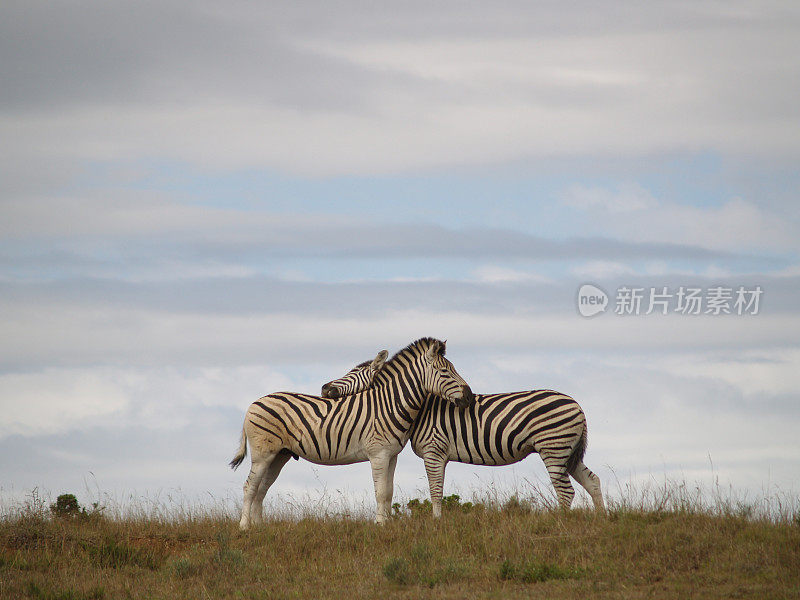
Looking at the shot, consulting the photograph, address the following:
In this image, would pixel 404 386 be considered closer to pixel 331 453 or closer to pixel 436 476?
pixel 436 476

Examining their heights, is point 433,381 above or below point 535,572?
above

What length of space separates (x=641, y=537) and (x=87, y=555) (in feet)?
31.0

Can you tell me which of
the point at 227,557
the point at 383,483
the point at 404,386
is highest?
the point at 404,386

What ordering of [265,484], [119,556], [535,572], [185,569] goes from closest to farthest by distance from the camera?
1. [535,572]
2. [185,569]
3. [119,556]
4. [265,484]

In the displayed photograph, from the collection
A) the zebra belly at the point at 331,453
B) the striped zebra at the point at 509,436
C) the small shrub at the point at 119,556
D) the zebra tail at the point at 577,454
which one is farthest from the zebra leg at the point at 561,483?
the small shrub at the point at 119,556

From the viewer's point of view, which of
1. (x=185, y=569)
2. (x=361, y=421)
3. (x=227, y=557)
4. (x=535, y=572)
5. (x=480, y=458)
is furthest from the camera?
(x=361, y=421)

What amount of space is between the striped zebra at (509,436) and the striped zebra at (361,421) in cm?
40

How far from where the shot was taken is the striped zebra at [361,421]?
17266 mm

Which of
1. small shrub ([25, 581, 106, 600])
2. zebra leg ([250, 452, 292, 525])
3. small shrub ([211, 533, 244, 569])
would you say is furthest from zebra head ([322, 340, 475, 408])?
small shrub ([25, 581, 106, 600])

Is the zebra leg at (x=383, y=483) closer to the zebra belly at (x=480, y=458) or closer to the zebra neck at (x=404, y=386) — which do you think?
the zebra neck at (x=404, y=386)

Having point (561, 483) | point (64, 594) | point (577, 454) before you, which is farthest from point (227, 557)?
point (577, 454)

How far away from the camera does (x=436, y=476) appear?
17.2m

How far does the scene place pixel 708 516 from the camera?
15.4m

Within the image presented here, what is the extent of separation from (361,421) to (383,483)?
48.8 inches
